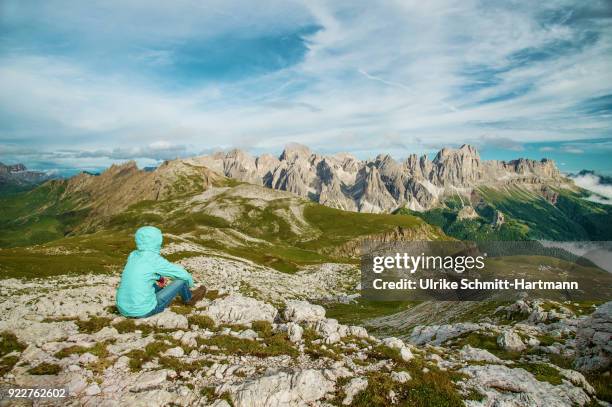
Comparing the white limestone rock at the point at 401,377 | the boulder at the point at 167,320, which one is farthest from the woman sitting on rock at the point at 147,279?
the white limestone rock at the point at 401,377

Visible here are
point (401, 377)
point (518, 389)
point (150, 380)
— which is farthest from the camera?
point (518, 389)

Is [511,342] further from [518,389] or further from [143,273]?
[143,273]

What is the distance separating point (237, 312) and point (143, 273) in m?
7.45

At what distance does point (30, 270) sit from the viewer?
48781 millimetres

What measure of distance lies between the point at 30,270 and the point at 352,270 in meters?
75.7

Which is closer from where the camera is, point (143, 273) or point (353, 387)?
point (353, 387)

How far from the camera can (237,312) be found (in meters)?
22.5

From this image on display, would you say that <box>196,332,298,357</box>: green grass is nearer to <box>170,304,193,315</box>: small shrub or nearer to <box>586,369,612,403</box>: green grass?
<box>170,304,193,315</box>: small shrub

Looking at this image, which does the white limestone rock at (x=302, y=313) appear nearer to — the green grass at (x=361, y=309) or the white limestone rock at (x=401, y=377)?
the white limestone rock at (x=401, y=377)

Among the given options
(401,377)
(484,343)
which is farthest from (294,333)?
(484,343)

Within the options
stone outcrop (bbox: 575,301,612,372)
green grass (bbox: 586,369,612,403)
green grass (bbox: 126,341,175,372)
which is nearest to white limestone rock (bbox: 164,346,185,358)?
green grass (bbox: 126,341,175,372)

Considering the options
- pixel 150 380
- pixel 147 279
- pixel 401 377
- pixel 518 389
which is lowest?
pixel 518 389

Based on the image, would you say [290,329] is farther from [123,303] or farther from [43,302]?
[43,302]

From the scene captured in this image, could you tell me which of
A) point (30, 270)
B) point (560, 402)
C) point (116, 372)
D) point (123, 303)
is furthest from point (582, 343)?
point (30, 270)
